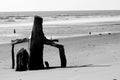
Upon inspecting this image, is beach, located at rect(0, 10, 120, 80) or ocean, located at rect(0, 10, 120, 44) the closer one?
beach, located at rect(0, 10, 120, 80)

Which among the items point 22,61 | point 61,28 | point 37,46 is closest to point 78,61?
point 37,46

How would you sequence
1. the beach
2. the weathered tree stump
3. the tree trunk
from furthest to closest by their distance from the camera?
the tree trunk → the weathered tree stump → the beach

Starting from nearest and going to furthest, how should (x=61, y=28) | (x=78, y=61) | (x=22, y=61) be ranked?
1. (x=22, y=61)
2. (x=78, y=61)
3. (x=61, y=28)

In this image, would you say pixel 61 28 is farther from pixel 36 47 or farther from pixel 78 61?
pixel 36 47

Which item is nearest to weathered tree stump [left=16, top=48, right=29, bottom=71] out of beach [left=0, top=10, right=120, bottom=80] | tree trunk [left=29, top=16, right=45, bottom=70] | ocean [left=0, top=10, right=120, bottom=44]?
tree trunk [left=29, top=16, right=45, bottom=70]

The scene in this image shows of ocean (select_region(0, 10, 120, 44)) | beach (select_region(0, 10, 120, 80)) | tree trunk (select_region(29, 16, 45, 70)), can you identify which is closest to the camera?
beach (select_region(0, 10, 120, 80))

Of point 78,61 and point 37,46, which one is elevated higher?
point 37,46

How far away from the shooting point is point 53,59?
15.0 metres

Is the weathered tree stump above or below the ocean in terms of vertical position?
below

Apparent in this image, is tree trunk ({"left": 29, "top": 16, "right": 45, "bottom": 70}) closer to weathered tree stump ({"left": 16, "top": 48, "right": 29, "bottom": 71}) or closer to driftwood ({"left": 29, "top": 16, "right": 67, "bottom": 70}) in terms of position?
driftwood ({"left": 29, "top": 16, "right": 67, "bottom": 70})

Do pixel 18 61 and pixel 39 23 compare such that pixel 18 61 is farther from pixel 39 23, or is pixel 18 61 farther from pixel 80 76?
pixel 80 76

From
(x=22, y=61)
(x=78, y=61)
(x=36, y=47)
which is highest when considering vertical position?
(x=36, y=47)

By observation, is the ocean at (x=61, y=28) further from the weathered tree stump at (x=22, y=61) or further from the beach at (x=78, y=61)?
the weathered tree stump at (x=22, y=61)

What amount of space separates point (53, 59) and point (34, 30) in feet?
16.0
